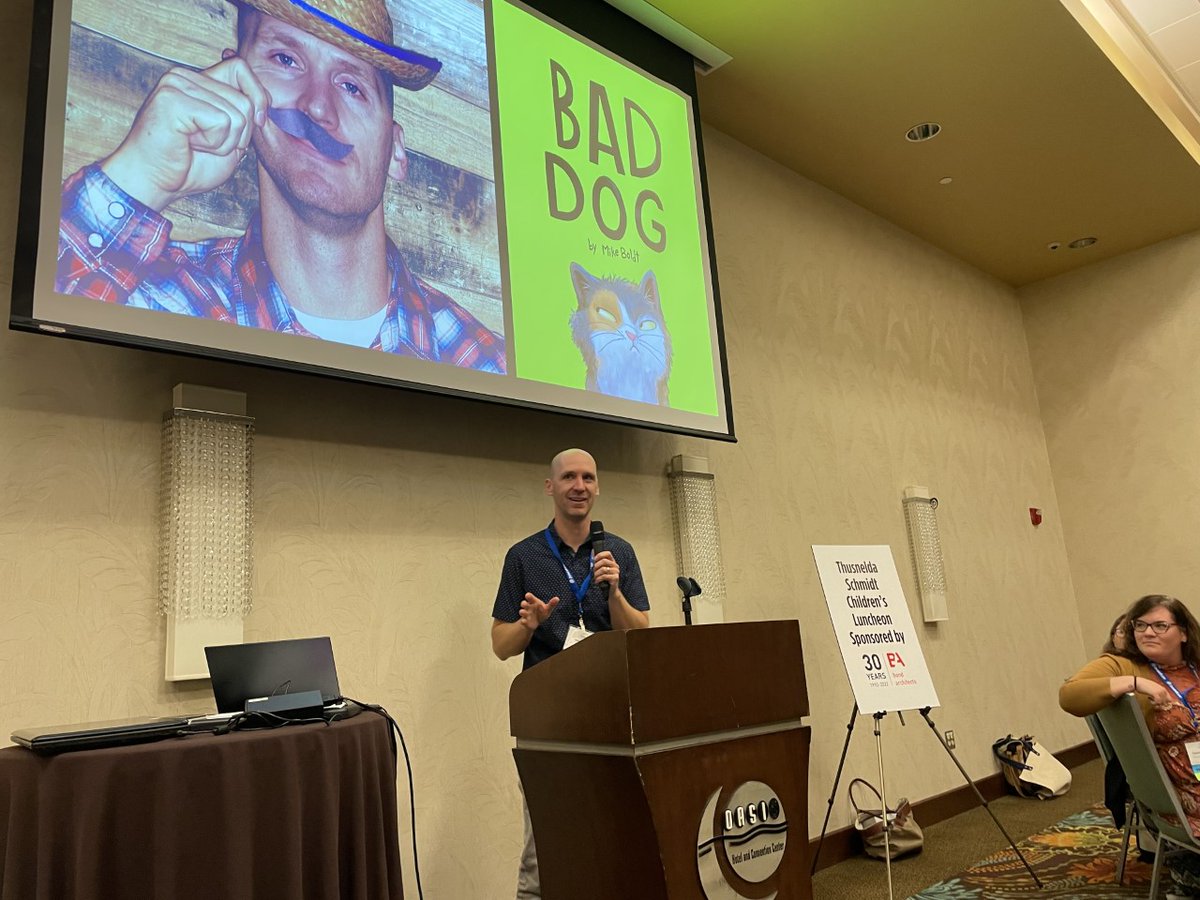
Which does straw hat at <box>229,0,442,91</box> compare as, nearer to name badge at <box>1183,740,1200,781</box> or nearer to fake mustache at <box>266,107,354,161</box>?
fake mustache at <box>266,107,354,161</box>

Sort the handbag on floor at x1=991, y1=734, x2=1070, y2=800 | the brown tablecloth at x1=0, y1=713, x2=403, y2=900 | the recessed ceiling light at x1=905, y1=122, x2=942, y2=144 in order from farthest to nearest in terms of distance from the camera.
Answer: the handbag on floor at x1=991, y1=734, x2=1070, y2=800
the recessed ceiling light at x1=905, y1=122, x2=942, y2=144
the brown tablecloth at x1=0, y1=713, x2=403, y2=900

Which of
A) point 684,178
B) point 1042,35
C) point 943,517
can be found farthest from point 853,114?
point 943,517

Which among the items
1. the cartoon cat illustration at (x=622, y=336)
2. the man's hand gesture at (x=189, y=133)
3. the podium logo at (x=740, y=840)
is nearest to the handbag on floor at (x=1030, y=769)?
the cartoon cat illustration at (x=622, y=336)

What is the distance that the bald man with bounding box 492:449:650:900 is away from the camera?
8.11 ft

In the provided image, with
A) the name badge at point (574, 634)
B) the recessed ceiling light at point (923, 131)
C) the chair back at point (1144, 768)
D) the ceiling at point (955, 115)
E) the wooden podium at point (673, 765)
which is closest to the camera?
the wooden podium at point (673, 765)

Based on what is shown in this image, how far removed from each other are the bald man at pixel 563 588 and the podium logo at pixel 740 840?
727mm

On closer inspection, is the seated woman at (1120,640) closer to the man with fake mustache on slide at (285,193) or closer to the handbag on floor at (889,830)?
the handbag on floor at (889,830)

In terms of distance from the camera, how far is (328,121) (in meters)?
2.75

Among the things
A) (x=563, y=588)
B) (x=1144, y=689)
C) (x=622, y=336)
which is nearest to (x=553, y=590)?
(x=563, y=588)

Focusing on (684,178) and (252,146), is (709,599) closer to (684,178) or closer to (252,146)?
(684,178)

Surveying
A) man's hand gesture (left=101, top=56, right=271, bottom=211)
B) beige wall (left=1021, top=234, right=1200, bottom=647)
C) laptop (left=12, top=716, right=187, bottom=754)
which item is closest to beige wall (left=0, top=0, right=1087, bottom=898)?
man's hand gesture (left=101, top=56, right=271, bottom=211)

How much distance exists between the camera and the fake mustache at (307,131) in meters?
2.64

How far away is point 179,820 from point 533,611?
40.0 inches

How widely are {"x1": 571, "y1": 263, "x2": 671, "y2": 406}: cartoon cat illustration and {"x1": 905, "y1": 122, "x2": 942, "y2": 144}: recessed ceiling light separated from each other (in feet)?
7.13
